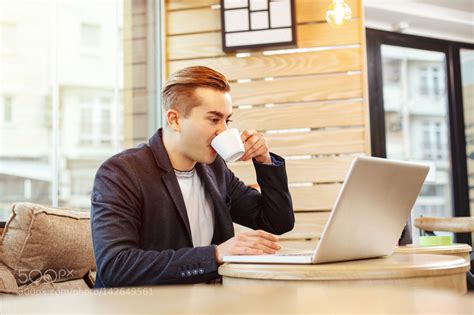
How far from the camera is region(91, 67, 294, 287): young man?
1540 mm

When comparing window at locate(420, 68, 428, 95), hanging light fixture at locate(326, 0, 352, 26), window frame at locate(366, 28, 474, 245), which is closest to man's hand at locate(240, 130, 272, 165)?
hanging light fixture at locate(326, 0, 352, 26)

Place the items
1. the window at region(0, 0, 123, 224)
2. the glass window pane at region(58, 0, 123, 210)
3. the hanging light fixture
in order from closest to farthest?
1. the hanging light fixture
2. the window at region(0, 0, 123, 224)
3. the glass window pane at region(58, 0, 123, 210)

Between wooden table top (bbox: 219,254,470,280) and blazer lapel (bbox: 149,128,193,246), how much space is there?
50cm

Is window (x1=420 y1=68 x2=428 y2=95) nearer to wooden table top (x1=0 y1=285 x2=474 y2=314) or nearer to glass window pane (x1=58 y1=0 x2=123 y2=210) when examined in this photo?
glass window pane (x1=58 y1=0 x2=123 y2=210)

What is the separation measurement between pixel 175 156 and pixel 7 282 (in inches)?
28.1

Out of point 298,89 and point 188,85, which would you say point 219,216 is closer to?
point 188,85

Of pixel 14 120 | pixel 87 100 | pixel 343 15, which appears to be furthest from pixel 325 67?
pixel 87 100

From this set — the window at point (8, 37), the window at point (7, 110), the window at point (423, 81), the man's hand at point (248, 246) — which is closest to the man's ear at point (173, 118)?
the man's hand at point (248, 246)

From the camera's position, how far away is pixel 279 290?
450 mm

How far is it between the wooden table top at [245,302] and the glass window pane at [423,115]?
16.4 feet

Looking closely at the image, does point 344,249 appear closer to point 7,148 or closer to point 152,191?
point 152,191

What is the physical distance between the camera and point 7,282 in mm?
2088

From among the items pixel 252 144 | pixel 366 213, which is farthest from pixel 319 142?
pixel 366 213

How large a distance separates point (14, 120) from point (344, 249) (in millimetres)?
4482
